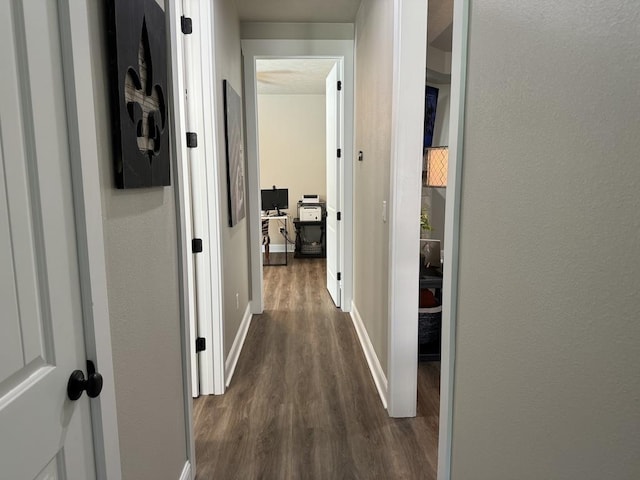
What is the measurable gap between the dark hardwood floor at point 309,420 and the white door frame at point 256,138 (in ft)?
2.20

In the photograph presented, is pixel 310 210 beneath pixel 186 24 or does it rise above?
beneath

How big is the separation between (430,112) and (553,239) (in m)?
3.54

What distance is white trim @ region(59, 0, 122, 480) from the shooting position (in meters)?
0.90

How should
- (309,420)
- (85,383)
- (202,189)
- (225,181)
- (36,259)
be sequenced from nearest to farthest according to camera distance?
(36,259) < (85,383) < (309,420) < (202,189) < (225,181)

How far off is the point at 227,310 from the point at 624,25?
8.57ft

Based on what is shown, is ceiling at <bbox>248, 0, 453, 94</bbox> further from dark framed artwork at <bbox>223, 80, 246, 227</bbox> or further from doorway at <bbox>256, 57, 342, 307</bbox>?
doorway at <bbox>256, 57, 342, 307</bbox>

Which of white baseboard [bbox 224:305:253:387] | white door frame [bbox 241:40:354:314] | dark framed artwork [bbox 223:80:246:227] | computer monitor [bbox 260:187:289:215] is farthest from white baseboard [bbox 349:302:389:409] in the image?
computer monitor [bbox 260:187:289:215]

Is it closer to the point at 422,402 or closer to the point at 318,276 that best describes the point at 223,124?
the point at 422,402

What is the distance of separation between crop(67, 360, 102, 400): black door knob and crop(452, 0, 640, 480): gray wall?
0.95m

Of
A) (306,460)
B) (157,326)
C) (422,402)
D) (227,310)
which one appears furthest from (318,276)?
(157,326)

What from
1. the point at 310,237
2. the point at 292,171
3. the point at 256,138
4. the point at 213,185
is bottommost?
the point at 310,237

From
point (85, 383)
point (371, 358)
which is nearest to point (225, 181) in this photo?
point (371, 358)

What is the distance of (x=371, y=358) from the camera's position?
3.03m

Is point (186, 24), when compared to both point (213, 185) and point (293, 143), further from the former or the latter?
point (293, 143)
